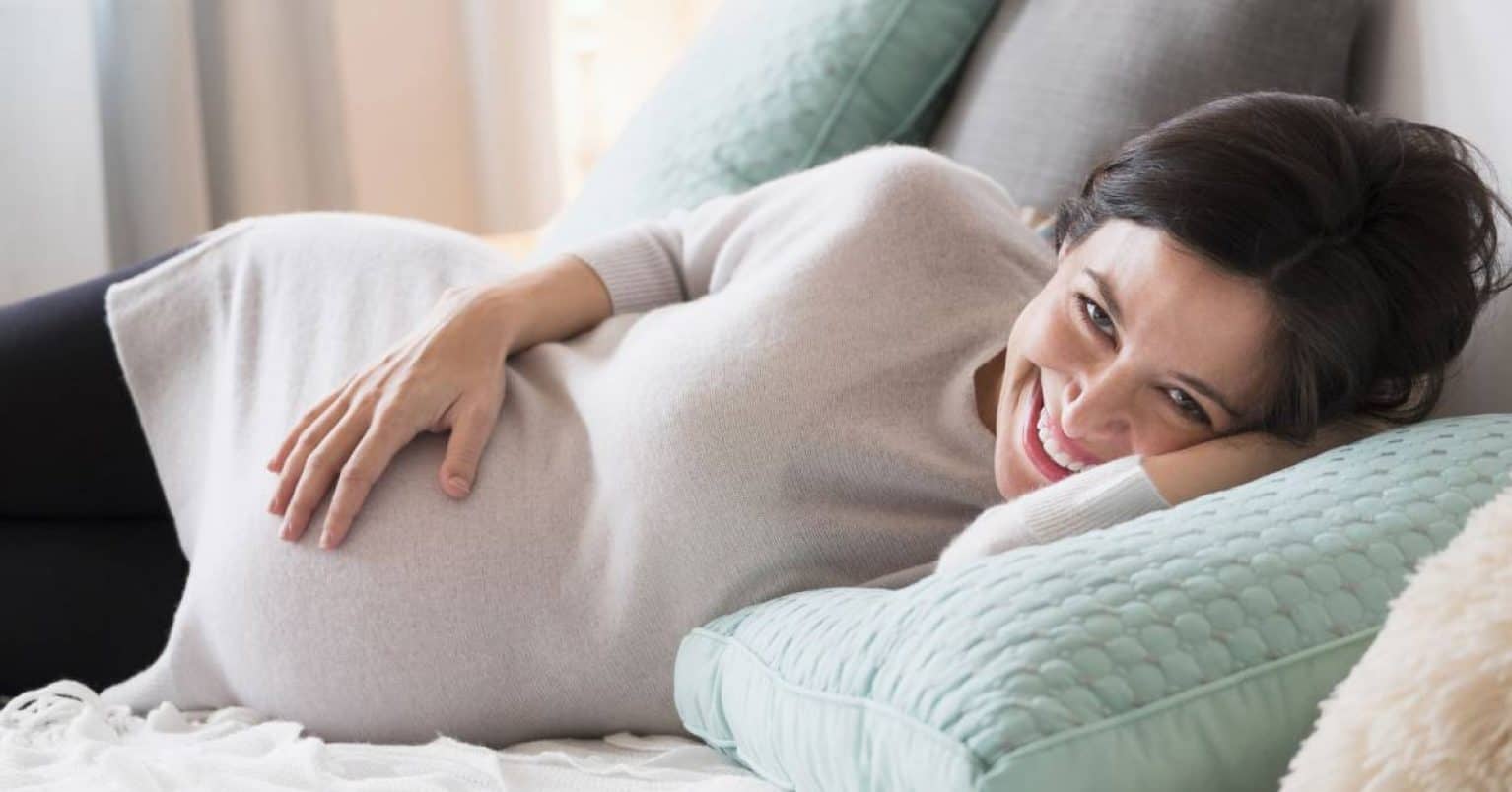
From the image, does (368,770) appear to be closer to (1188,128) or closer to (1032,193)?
(1188,128)

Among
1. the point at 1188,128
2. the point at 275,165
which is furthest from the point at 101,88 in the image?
the point at 1188,128

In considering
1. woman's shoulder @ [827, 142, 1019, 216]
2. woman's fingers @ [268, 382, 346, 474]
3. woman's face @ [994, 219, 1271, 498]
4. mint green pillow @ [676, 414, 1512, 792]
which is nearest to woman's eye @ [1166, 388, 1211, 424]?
woman's face @ [994, 219, 1271, 498]

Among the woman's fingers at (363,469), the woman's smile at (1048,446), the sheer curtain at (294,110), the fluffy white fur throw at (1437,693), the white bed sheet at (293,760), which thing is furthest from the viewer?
the sheer curtain at (294,110)

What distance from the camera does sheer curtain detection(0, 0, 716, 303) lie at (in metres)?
2.44

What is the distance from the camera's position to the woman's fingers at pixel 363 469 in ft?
3.89

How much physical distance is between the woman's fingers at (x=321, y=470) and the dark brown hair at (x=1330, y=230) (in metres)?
0.57

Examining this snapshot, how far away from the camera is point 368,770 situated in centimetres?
101

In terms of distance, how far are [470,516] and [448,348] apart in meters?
0.16

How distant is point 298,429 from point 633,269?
0.31 meters

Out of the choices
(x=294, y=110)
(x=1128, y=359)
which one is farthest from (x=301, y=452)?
(x=294, y=110)

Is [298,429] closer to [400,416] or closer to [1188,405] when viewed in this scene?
[400,416]

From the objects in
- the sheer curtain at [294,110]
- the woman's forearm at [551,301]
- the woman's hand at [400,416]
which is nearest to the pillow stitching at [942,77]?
the woman's forearm at [551,301]

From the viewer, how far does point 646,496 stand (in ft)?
3.67

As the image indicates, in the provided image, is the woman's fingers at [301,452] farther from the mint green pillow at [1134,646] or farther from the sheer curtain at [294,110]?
the sheer curtain at [294,110]
